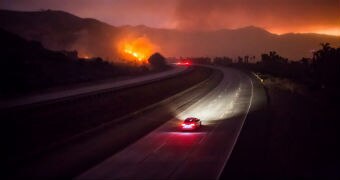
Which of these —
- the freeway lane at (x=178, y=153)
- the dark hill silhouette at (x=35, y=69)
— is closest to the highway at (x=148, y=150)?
the freeway lane at (x=178, y=153)

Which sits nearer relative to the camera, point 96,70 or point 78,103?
point 78,103

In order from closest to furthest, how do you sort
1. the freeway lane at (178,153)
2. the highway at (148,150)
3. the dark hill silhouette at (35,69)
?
the freeway lane at (178,153) → the highway at (148,150) → the dark hill silhouette at (35,69)

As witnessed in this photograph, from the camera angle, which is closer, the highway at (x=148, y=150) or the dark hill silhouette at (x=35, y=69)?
the highway at (x=148, y=150)

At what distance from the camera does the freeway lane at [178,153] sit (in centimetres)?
2472

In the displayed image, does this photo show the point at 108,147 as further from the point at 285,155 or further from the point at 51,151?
the point at 285,155

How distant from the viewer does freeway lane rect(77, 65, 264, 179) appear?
24.7 m

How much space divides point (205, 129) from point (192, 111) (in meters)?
13.3

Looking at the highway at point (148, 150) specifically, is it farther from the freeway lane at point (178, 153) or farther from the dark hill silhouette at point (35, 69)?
the dark hill silhouette at point (35, 69)

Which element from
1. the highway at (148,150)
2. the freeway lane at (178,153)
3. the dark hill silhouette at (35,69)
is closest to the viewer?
the freeway lane at (178,153)

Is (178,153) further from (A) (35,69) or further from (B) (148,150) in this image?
(A) (35,69)

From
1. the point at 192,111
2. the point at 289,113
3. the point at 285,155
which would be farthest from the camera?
the point at 192,111

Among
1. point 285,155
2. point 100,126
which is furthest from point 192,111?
point 285,155

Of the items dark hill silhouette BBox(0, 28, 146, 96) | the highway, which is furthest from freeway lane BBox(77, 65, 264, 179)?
dark hill silhouette BBox(0, 28, 146, 96)

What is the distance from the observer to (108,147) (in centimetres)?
3228
